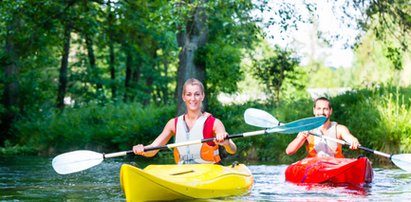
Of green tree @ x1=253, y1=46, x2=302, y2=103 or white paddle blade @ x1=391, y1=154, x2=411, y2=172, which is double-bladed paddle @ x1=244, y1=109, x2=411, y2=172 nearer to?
white paddle blade @ x1=391, y1=154, x2=411, y2=172

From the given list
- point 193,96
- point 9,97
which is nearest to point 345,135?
point 193,96

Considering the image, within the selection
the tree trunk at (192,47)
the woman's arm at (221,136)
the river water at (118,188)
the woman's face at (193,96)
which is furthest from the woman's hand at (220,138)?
the tree trunk at (192,47)

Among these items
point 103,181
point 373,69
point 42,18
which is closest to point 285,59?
point 42,18

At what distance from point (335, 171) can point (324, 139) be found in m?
0.56

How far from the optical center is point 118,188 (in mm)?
9000

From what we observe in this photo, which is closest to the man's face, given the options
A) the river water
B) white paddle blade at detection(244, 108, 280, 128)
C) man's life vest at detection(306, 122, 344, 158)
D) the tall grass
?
man's life vest at detection(306, 122, 344, 158)

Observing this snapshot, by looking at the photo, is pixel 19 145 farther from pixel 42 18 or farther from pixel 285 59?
pixel 285 59

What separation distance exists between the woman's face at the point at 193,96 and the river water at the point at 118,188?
3.03 ft

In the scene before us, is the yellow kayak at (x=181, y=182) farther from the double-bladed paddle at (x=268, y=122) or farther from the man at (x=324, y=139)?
the man at (x=324, y=139)

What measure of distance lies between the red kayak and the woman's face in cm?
197

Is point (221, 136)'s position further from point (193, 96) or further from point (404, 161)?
point (404, 161)

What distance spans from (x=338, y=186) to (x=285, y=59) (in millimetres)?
9379

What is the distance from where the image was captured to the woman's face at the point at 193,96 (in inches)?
293

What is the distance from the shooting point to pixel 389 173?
10.9 metres
